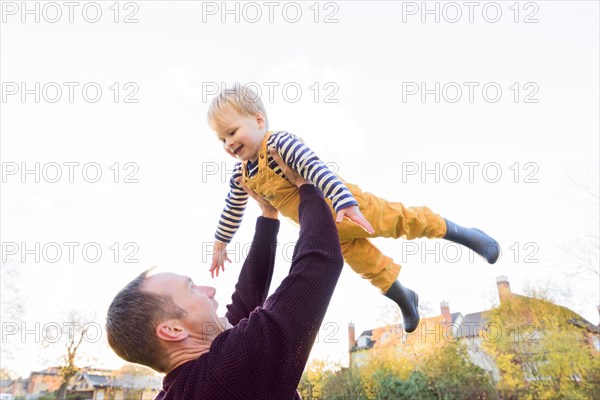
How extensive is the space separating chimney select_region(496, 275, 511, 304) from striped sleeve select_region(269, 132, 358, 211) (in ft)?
67.1

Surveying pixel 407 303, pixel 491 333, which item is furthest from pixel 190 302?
pixel 491 333

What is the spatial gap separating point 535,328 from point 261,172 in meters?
19.0

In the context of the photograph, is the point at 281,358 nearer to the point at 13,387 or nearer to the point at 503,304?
the point at 503,304

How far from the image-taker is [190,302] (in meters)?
1.88

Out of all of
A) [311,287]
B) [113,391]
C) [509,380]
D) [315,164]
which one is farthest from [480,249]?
[113,391]

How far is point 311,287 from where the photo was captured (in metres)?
1.52

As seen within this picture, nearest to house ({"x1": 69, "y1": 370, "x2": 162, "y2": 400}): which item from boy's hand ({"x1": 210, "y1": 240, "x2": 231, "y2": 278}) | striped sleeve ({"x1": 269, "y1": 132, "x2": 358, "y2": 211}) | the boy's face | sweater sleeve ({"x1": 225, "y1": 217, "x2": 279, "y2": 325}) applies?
boy's hand ({"x1": 210, "y1": 240, "x2": 231, "y2": 278})

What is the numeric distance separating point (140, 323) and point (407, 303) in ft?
6.89

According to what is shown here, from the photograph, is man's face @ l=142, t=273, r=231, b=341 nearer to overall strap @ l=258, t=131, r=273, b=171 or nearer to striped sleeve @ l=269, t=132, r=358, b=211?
striped sleeve @ l=269, t=132, r=358, b=211

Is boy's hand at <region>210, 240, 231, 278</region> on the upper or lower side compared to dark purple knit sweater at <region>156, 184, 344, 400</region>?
Answer: upper

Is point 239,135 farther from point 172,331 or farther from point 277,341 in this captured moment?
point 277,341

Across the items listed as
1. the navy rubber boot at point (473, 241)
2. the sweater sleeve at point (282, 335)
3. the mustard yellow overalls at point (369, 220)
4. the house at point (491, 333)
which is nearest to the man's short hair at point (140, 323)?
the sweater sleeve at point (282, 335)

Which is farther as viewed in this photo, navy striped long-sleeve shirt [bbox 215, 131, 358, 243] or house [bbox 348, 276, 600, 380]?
house [bbox 348, 276, 600, 380]

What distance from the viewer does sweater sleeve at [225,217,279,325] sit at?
246cm
